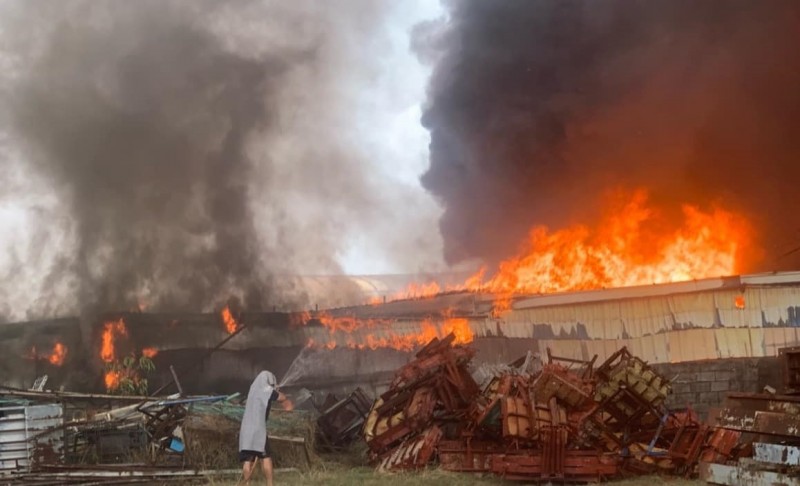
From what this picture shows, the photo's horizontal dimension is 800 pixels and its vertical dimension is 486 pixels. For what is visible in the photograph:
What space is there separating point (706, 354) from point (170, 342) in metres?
12.0

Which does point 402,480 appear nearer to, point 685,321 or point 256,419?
point 256,419

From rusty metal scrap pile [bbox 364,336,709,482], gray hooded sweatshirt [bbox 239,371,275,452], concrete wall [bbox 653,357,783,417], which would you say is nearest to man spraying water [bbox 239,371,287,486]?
gray hooded sweatshirt [bbox 239,371,275,452]

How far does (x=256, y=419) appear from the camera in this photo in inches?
403

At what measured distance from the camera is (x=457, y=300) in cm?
1912

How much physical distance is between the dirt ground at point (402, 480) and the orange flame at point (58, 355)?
7.75 m

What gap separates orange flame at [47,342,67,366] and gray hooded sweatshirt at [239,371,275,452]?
8.63m

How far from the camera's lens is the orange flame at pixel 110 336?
55.9 ft

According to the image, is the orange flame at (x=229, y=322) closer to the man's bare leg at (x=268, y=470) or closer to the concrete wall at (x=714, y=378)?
the man's bare leg at (x=268, y=470)

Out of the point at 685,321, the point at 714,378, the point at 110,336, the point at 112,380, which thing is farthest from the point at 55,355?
the point at 714,378

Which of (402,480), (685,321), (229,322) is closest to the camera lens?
(402,480)

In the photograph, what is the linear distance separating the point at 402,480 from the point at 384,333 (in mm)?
7282

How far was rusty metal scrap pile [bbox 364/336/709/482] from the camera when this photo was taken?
10859 mm

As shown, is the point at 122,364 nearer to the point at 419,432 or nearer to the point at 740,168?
the point at 419,432

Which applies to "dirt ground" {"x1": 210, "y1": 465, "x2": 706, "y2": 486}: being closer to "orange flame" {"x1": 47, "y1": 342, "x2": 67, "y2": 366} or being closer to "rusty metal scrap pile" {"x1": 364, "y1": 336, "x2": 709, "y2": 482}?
"rusty metal scrap pile" {"x1": 364, "y1": 336, "x2": 709, "y2": 482}
